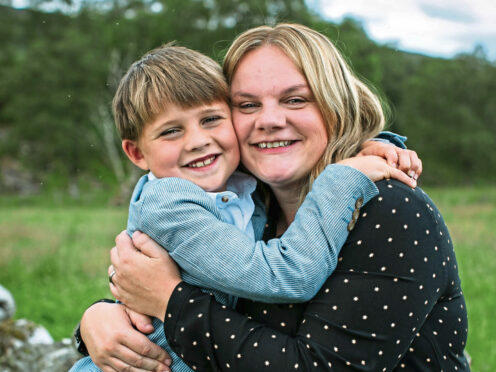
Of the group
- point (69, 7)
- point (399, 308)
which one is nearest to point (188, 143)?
point (399, 308)

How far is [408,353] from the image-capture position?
2.03 m

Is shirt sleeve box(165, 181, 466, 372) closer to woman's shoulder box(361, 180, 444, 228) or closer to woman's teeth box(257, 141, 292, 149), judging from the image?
woman's shoulder box(361, 180, 444, 228)

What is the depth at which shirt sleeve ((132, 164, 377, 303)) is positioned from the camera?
188 cm

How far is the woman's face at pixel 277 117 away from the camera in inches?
93.0

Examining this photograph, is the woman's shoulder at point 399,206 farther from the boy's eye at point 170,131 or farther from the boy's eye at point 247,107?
the boy's eye at point 170,131

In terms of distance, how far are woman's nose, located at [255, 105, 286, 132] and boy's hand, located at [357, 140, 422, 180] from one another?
1.17 feet

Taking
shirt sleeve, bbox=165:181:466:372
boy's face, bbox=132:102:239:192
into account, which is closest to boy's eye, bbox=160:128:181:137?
boy's face, bbox=132:102:239:192

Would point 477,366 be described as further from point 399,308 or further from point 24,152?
point 24,152

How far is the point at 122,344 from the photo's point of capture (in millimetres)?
2205

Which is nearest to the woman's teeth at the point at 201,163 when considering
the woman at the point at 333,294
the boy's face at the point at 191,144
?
the boy's face at the point at 191,144

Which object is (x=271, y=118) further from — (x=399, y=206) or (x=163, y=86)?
(x=399, y=206)

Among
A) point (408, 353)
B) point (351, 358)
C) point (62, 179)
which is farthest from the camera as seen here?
point (62, 179)

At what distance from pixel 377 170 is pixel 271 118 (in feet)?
1.77

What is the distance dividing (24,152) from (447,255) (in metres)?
37.7
